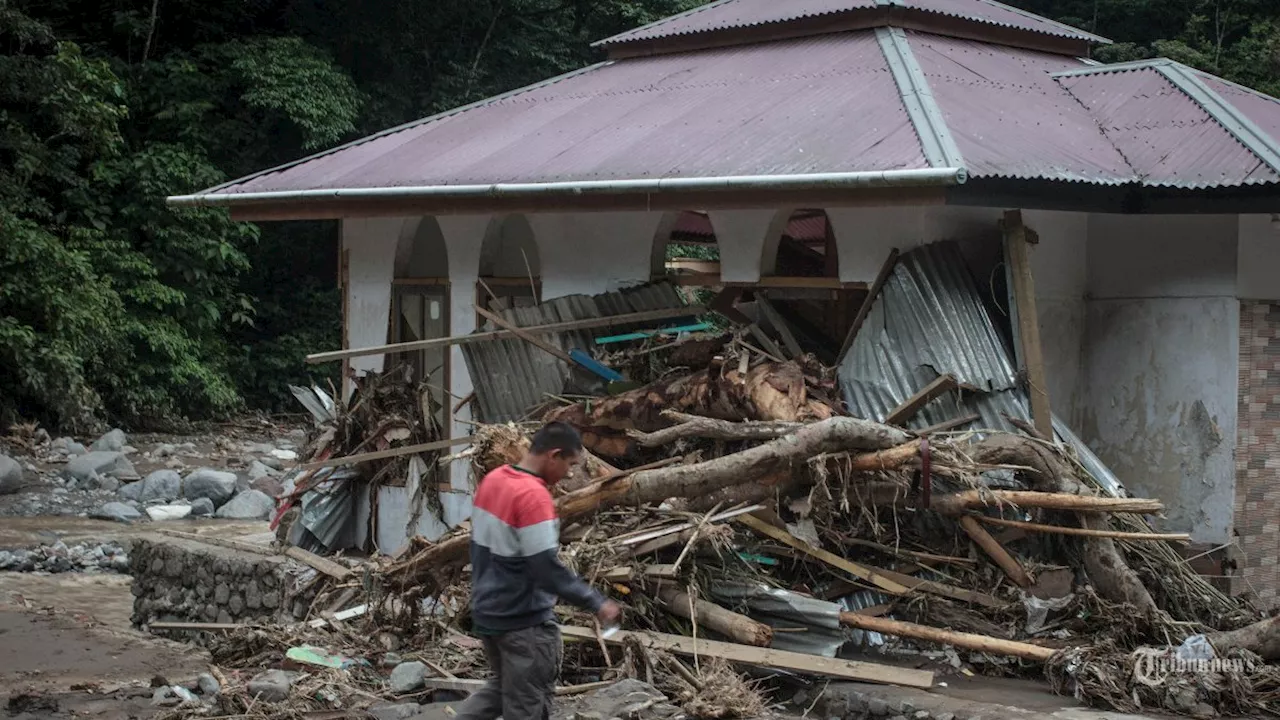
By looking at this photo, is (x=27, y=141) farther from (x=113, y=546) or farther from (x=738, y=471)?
(x=738, y=471)

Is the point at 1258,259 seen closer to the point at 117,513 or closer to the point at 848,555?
the point at 848,555

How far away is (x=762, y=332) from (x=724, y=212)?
105 cm

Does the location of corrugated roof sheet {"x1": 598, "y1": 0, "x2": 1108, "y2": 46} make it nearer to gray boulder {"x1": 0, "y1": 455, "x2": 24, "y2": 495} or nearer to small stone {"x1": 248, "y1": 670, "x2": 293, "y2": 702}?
small stone {"x1": 248, "y1": 670, "x2": 293, "y2": 702}

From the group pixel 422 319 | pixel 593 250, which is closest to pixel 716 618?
pixel 593 250

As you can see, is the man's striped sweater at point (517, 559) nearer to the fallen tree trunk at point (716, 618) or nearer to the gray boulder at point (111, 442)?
the fallen tree trunk at point (716, 618)

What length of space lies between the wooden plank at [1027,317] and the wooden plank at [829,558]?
1483 millimetres

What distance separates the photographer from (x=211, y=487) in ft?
65.5

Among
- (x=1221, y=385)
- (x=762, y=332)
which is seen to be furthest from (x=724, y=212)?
(x=1221, y=385)

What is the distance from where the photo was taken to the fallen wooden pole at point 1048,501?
845 cm

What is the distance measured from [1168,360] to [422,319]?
667 cm

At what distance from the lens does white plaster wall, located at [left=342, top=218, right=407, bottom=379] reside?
13453 millimetres

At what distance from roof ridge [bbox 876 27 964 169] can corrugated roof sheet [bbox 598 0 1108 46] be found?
457mm

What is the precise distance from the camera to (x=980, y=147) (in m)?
9.18

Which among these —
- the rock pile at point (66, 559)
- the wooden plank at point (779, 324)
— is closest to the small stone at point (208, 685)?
the wooden plank at point (779, 324)
